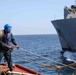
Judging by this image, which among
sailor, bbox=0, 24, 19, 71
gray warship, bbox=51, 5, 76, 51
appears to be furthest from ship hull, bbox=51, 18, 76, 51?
sailor, bbox=0, 24, 19, 71

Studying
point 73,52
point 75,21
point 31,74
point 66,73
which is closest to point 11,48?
point 31,74

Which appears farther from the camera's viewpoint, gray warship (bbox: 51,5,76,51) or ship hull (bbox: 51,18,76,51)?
gray warship (bbox: 51,5,76,51)

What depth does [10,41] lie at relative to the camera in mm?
10391

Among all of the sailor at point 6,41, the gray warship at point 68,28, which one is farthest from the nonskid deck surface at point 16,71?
the gray warship at point 68,28

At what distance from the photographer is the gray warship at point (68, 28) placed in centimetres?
4554

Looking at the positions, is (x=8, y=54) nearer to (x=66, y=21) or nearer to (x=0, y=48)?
(x=0, y=48)

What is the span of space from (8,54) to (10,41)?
19.6 inches

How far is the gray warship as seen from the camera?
4554 cm

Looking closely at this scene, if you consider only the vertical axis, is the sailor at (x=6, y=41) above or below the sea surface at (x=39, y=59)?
above

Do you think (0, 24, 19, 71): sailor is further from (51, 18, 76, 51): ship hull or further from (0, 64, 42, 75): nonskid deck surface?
(51, 18, 76, 51): ship hull

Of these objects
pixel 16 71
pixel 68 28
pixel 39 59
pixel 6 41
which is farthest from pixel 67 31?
pixel 6 41

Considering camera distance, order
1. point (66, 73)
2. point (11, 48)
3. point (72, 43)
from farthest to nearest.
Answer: point (72, 43)
point (66, 73)
point (11, 48)

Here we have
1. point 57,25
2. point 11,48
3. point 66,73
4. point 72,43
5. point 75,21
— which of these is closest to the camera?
point 11,48

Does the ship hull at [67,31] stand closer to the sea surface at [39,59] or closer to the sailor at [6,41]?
the sea surface at [39,59]
